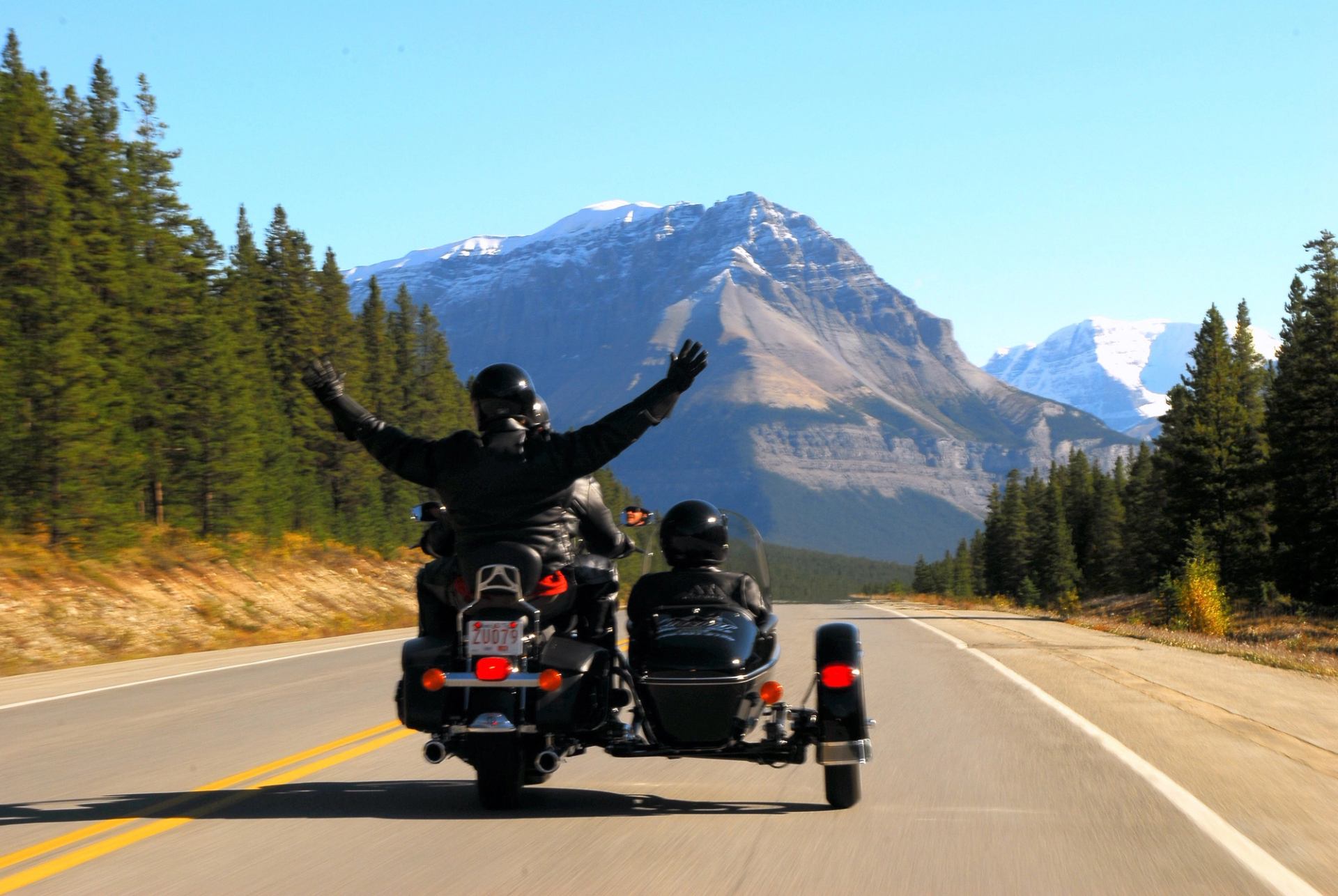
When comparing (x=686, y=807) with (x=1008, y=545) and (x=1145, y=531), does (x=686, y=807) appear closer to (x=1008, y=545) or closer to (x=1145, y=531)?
(x=1145, y=531)

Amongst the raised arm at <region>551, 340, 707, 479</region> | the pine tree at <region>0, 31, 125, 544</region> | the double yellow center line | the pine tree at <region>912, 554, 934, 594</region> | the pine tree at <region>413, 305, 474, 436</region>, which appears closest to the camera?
the double yellow center line

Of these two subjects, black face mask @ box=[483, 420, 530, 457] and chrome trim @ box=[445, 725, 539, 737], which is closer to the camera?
chrome trim @ box=[445, 725, 539, 737]

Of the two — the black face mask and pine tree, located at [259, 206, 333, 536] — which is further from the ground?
pine tree, located at [259, 206, 333, 536]

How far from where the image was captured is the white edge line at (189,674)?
13.6m

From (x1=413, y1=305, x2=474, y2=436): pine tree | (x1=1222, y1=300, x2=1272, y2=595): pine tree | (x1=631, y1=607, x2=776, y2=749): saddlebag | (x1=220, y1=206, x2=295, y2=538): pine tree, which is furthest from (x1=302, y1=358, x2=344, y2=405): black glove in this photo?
(x1=413, y1=305, x2=474, y2=436): pine tree

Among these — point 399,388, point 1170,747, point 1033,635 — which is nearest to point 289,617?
point 1033,635

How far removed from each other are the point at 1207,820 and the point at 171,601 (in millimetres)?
28733

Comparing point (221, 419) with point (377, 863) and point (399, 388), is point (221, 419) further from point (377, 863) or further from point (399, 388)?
point (377, 863)

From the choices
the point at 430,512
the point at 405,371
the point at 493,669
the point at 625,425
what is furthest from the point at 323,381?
the point at 405,371

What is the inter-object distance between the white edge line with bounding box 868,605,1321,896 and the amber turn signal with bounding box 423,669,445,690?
3.66m

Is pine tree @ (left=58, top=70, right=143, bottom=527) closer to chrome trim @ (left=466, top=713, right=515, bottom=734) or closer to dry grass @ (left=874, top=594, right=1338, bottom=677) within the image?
dry grass @ (left=874, top=594, right=1338, bottom=677)

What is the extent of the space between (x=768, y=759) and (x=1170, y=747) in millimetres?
4109

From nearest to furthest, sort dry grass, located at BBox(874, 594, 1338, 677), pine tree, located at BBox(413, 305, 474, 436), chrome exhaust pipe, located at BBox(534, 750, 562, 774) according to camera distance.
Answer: chrome exhaust pipe, located at BBox(534, 750, 562, 774) → dry grass, located at BBox(874, 594, 1338, 677) → pine tree, located at BBox(413, 305, 474, 436)

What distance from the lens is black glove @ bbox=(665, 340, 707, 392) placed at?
6906 mm
